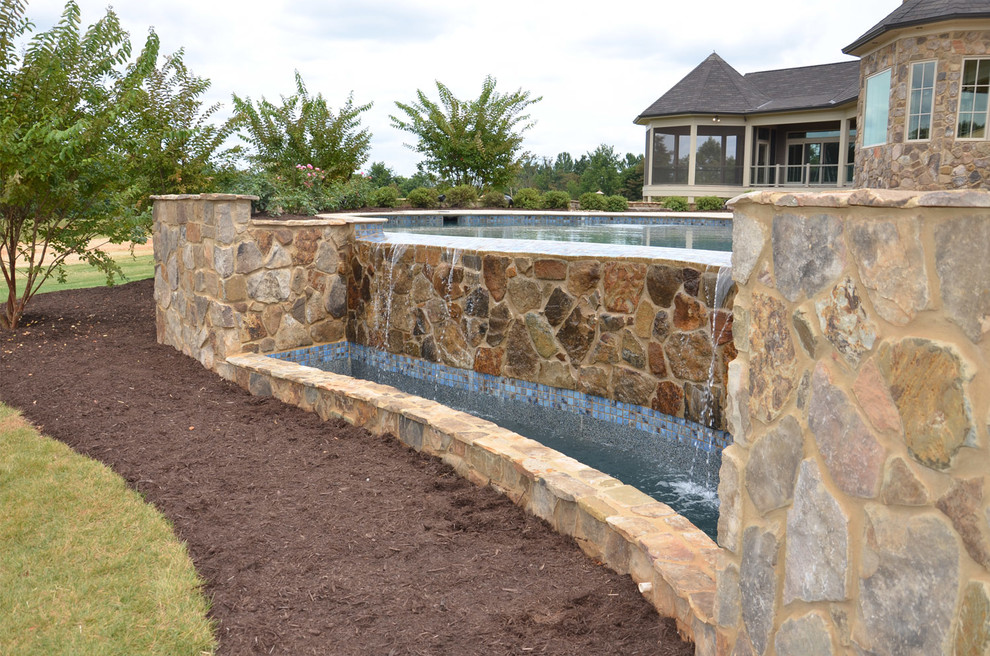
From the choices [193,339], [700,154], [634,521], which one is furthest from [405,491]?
[700,154]

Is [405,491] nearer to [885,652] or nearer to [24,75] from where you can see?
[885,652]

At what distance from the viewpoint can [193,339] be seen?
25.1 feet

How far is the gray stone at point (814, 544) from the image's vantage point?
204 centimetres

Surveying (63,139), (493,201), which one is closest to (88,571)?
(63,139)

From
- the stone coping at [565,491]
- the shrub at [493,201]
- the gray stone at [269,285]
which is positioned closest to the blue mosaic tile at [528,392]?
the gray stone at [269,285]

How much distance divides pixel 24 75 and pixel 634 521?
8.25 metres

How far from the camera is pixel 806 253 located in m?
2.11

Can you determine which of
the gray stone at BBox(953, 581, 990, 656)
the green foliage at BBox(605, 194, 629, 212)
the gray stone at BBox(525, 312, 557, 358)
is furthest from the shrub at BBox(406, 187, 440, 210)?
the gray stone at BBox(953, 581, 990, 656)

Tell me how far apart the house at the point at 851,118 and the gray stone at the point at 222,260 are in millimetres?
12778

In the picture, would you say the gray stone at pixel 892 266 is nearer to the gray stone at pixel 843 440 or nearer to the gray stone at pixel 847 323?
the gray stone at pixel 847 323

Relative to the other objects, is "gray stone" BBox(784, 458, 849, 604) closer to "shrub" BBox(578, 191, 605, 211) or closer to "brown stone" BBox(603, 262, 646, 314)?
"brown stone" BBox(603, 262, 646, 314)

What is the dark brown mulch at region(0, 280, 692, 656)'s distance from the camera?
3.15 meters

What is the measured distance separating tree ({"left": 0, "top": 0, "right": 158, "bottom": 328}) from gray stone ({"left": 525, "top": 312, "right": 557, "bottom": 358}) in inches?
187

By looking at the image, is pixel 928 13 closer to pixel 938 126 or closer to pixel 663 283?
pixel 938 126
